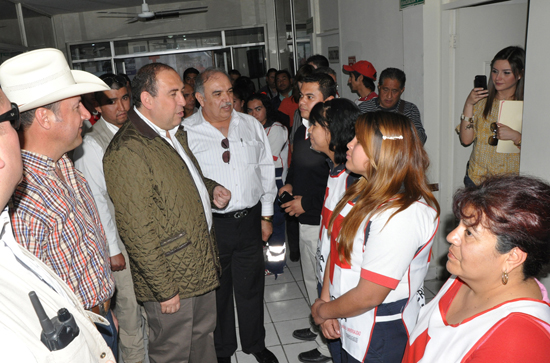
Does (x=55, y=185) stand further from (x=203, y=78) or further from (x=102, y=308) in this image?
(x=203, y=78)

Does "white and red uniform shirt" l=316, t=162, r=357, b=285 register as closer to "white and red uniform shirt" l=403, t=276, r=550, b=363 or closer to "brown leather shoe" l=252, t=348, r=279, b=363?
"white and red uniform shirt" l=403, t=276, r=550, b=363

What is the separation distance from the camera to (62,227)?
1563mm

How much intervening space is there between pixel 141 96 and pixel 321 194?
1.29m

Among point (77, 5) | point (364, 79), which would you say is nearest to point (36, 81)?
point (364, 79)

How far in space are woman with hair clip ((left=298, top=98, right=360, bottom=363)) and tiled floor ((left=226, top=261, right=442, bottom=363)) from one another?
0.93 metres

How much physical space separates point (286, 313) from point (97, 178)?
1.89 metres

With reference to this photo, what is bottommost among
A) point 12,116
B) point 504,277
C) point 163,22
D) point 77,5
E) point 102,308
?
point 102,308

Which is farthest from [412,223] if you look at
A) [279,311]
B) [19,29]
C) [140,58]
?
[140,58]

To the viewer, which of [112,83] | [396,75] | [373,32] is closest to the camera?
[112,83]

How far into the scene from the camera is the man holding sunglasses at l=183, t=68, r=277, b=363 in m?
2.60

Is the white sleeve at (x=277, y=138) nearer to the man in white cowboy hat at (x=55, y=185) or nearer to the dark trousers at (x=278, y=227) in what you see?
the dark trousers at (x=278, y=227)

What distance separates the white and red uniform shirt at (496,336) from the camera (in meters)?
0.93

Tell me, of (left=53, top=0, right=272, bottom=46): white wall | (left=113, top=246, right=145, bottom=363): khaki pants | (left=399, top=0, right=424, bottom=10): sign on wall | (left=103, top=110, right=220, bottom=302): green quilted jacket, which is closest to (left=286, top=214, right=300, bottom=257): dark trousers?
(left=113, top=246, right=145, bottom=363): khaki pants

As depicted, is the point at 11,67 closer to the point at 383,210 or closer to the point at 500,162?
the point at 383,210
